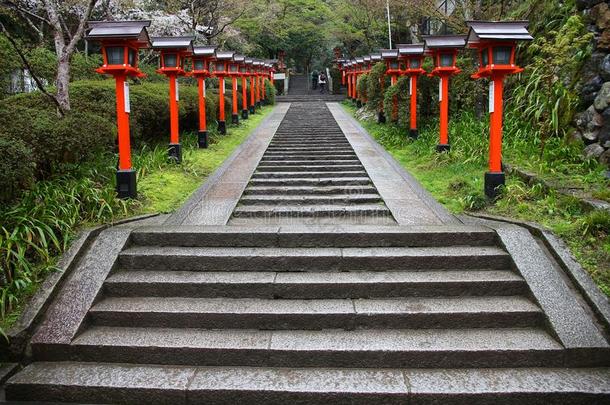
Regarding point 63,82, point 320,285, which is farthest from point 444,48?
point 63,82

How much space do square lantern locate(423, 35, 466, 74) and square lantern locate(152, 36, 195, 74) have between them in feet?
16.0

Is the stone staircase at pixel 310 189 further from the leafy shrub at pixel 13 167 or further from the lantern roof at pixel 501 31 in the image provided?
the lantern roof at pixel 501 31

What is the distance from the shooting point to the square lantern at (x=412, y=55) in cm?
1195

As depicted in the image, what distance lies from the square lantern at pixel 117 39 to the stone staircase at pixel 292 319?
270cm

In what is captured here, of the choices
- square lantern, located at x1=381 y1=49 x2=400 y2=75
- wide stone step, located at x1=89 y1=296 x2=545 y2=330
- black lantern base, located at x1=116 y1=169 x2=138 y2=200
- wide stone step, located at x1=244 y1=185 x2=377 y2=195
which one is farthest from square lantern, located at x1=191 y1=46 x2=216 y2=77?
wide stone step, located at x1=89 y1=296 x2=545 y2=330

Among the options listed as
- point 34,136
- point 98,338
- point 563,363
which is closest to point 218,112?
point 34,136

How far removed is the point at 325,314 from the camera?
15.6 ft

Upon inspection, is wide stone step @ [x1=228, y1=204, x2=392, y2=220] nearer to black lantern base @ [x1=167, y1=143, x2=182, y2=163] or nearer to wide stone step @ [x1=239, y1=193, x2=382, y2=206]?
wide stone step @ [x1=239, y1=193, x2=382, y2=206]

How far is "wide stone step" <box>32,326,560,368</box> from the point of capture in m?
4.35

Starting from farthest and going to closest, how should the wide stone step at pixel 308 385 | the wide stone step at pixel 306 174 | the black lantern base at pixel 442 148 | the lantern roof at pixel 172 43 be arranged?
the black lantern base at pixel 442 148
the lantern roof at pixel 172 43
the wide stone step at pixel 306 174
the wide stone step at pixel 308 385

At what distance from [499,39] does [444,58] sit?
367 centimetres

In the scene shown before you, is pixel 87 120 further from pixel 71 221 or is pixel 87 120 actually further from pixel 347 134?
pixel 347 134

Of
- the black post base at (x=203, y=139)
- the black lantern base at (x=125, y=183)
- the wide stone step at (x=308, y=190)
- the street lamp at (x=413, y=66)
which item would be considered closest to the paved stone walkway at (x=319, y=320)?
the black lantern base at (x=125, y=183)

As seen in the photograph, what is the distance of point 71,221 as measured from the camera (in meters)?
5.82
